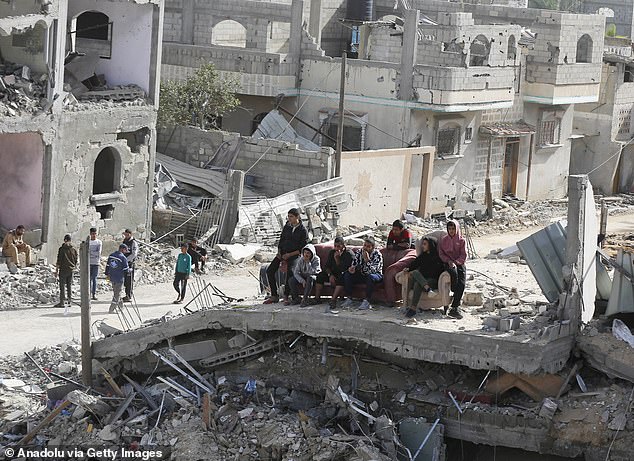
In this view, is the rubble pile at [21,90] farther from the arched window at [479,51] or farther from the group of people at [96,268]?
the arched window at [479,51]

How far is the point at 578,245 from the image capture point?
18.5m

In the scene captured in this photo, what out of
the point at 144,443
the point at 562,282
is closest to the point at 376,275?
the point at 562,282

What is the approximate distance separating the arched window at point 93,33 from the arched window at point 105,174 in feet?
7.09

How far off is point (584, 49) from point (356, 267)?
25.1 meters

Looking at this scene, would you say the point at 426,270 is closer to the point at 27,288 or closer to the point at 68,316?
the point at 68,316

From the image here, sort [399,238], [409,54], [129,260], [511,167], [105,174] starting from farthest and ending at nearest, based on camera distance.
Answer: [511,167], [409,54], [105,174], [129,260], [399,238]

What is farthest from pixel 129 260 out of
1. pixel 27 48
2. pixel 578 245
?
pixel 578 245

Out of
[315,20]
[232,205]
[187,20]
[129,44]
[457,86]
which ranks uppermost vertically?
[315,20]

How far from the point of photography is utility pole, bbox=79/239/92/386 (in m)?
20.1

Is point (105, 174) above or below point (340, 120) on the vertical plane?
below

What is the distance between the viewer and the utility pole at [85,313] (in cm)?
2006

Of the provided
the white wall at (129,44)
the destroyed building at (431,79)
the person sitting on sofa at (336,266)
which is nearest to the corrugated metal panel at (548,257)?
the person sitting on sofa at (336,266)

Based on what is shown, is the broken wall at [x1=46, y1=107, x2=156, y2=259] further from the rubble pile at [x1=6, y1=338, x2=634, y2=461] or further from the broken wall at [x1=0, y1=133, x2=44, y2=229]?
the rubble pile at [x1=6, y1=338, x2=634, y2=461]

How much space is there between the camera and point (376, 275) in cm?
1922
